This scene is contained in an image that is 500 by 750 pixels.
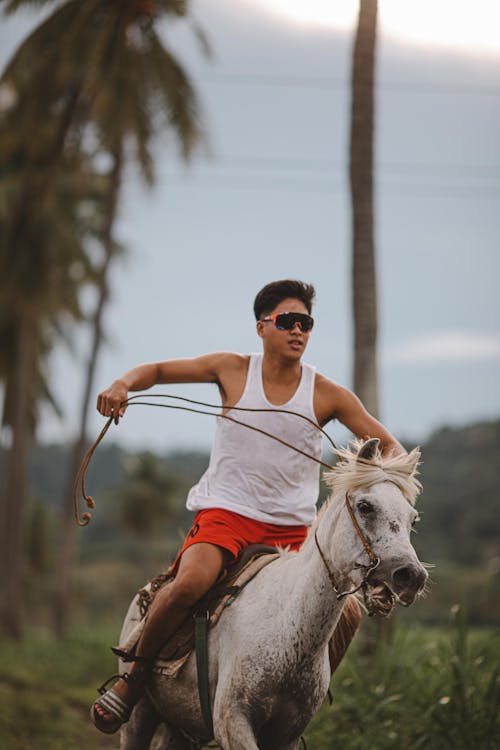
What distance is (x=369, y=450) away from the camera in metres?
3.79

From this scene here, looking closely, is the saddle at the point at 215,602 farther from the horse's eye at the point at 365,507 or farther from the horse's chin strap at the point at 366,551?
the horse's eye at the point at 365,507

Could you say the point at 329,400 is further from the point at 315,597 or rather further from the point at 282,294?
the point at 315,597

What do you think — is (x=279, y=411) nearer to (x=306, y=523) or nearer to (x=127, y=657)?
(x=306, y=523)

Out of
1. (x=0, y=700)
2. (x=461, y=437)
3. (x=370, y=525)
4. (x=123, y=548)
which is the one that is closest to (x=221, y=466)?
(x=370, y=525)

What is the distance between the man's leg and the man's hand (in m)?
0.71

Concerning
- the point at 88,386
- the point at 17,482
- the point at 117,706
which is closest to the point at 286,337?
the point at 117,706

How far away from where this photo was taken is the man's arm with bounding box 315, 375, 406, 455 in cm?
448

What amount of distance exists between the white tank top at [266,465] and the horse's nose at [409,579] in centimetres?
111

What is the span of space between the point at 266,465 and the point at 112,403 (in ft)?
2.56

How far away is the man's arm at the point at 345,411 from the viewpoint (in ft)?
14.7

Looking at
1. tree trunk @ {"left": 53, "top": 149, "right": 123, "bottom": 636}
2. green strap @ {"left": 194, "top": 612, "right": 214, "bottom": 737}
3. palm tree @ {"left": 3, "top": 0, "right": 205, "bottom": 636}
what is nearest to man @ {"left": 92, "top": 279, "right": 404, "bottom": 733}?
green strap @ {"left": 194, "top": 612, "right": 214, "bottom": 737}

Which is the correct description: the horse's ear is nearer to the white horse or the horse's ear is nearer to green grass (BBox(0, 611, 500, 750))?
the white horse

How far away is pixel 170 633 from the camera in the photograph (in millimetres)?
4328

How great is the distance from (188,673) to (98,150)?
16804 millimetres
